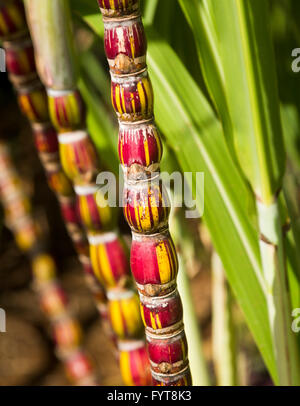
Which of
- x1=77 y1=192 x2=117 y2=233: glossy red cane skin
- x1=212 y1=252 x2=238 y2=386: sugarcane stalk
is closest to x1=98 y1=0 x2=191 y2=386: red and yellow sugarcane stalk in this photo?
x1=77 y1=192 x2=117 y2=233: glossy red cane skin

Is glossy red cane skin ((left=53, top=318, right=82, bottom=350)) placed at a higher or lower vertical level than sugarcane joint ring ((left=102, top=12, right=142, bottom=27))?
lower

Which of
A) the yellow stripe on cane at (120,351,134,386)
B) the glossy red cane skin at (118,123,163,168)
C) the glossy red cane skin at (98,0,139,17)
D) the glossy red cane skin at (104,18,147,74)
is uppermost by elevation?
the glossy red cane skin at (98,0,139,17)

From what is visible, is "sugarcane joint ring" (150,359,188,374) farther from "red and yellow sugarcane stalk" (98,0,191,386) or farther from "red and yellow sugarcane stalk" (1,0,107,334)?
"red and yellow sugarcane stalk" (1,0,107,334)

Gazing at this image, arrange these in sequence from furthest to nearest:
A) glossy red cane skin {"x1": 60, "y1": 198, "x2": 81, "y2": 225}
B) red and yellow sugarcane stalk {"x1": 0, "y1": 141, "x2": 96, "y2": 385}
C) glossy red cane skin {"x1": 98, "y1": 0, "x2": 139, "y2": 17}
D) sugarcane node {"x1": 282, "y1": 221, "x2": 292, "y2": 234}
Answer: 1. red and yellow sugarcane stalk {"x1": 0, "y1": 141, "x2": 96, "y2": 385}
2. glossy red cane skin {"x1": 60, "y1": 198, "x2": 81, "y2": 225}
3. sugarcane node {"x1": 282, "y1": 221, "x2": 292, "y2": 234}
4. glossy red cane skin {"x1": 98, "y1": 0, "x2": 139, "y2": 17}

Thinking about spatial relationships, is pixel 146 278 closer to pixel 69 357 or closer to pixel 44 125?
pixel 44 125

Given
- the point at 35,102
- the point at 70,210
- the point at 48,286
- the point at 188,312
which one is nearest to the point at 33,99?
the point at 35,102

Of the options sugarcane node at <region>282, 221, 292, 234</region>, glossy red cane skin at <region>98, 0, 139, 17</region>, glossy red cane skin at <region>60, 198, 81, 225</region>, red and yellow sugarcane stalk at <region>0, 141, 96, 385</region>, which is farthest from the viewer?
red and yellow sugarcane stalk at <region>0, 141, 96, 385</region>

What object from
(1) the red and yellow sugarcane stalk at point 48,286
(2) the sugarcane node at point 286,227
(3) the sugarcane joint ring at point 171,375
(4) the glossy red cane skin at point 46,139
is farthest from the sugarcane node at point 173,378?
(1) the red and yellow sugarcane stalk at point 48,286

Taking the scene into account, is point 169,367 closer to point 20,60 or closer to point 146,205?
point 146,205
